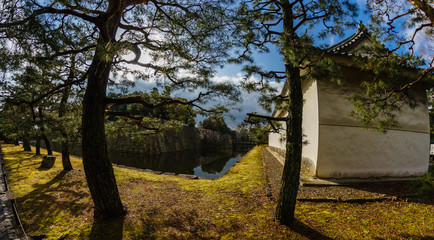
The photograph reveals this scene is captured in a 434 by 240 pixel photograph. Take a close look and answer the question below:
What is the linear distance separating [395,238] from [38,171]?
11.5 meters

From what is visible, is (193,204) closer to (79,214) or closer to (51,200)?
(79,214)

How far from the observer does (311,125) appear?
708cm

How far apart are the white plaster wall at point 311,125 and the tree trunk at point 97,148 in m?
6.40

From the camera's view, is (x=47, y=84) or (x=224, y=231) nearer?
(x=224, y=231)

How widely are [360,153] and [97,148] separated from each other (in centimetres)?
819

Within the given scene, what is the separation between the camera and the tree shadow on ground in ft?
10.1

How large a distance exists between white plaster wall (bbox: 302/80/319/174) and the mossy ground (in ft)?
8.01

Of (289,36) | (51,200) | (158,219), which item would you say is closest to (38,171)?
(51,200)

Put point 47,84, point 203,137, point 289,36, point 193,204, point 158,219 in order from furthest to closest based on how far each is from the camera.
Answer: point 203,137 → point 47,84 → point 193,204 → point 158,219 → point 289,36

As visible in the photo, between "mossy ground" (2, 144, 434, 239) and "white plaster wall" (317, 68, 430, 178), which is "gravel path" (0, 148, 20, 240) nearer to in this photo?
"mossy ground" (2, 144, 434, 239)

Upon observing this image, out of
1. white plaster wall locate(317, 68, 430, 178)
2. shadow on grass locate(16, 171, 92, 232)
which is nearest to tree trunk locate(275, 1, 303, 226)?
white plaster wall locate(317, 68, 430, 178)

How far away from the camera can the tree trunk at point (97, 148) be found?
3.38 meters

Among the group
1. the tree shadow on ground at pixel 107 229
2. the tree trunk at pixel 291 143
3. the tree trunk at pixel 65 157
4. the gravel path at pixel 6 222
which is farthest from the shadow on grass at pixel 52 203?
the tree trunk at pixel 291 143

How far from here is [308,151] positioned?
7176 mm
